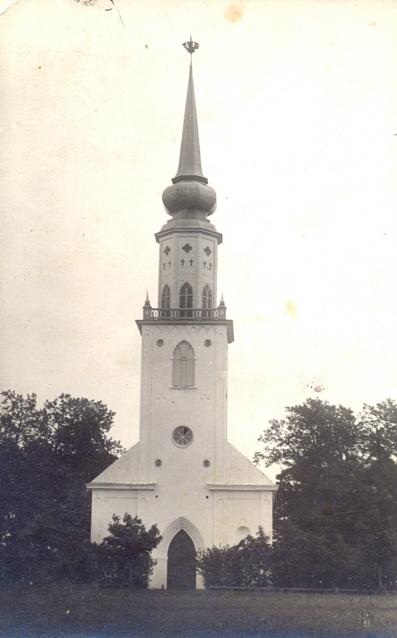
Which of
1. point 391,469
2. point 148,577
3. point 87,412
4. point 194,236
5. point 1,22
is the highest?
point 194,236

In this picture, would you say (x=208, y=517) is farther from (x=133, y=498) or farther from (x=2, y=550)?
(x=2, y=550)

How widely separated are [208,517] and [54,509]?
7.24 metres

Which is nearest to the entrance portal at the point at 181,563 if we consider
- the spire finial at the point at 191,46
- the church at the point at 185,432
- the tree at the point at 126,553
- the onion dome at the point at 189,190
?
the church at the point at 185,432

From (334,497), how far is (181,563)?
871cm

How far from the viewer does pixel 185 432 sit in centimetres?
3750

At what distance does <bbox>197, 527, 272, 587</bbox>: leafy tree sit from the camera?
31.9 meters

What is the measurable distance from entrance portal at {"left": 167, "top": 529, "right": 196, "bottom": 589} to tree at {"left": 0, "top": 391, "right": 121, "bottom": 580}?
3.79 meters

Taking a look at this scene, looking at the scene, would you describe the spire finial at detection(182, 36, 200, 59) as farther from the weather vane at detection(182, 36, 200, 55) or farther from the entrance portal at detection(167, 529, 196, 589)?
the entrance portal at detection(167, 529, 196, 589)

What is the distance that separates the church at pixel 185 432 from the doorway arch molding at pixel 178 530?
0.04 meters

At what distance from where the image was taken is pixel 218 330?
38.3 meters

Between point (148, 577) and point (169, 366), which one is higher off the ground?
point (169, 366)

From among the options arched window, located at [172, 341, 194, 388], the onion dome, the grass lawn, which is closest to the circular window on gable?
arched window, located at [172, 341, 194, 388]

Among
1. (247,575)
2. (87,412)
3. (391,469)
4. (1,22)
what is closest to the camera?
(1,22)

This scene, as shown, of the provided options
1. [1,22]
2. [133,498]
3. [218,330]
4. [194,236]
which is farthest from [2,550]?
[1,22]
